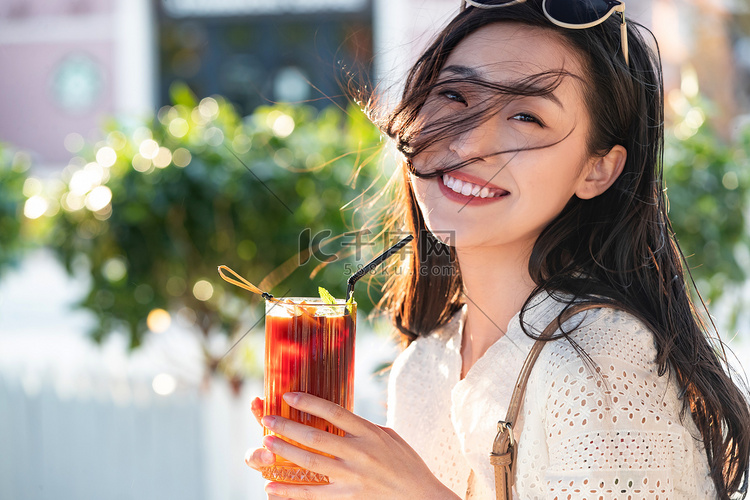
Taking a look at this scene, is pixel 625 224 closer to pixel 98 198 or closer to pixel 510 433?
pixel 510 433

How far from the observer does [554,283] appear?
1.10 meters

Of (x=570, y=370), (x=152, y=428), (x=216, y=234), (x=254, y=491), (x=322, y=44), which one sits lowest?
(x=254, y=491)

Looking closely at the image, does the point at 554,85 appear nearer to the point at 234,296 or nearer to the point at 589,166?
the point at 589,166

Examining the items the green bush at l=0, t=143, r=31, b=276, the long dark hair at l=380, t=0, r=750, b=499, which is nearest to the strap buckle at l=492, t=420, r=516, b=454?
the long dark hair at l=380, t=0, r=750, b=499

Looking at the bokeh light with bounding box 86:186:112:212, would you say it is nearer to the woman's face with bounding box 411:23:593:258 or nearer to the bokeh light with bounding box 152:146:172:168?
the bokeh light with bounding box 152:146:172:168

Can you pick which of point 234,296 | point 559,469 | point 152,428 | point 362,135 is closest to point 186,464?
point 152,428

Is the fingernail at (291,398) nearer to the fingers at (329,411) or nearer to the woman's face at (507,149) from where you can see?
the fingers at (329,411)

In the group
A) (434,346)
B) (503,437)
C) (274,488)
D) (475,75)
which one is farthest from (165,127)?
(503,437)

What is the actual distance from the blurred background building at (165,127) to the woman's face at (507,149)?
0.21m

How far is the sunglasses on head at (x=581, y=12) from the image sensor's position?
3.39 feet

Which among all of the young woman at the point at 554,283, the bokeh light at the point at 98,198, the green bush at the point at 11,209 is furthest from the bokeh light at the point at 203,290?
the young woman at the point at 554,283

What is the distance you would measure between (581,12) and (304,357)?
638mm

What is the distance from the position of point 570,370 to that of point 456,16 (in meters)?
0.58

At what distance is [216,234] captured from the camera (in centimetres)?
231
